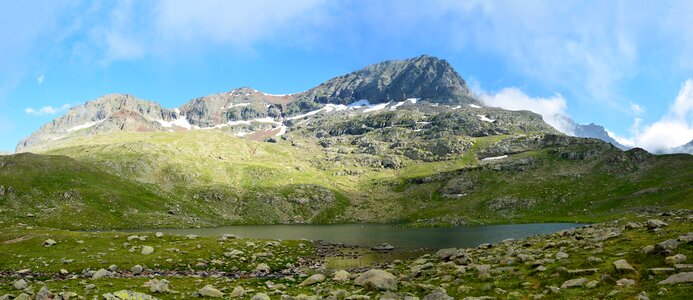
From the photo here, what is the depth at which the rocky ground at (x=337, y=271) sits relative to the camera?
69.8ft

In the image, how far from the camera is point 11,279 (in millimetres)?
36375

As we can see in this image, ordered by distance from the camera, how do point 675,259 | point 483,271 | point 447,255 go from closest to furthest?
point 675,259 → point 483,271 → point 447,255

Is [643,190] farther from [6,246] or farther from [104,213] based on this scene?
[104,213]

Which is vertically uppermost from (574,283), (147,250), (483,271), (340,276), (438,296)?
(574,283)

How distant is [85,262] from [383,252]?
149ft

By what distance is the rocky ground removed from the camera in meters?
21.3

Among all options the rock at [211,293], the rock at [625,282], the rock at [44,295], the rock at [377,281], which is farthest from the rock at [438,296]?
the rock at [44,295]

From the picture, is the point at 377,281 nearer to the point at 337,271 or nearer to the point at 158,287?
the point at 337,271

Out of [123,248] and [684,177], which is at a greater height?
[684,177]

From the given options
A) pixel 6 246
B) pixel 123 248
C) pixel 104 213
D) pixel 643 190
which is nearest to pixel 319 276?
pixel 123 248

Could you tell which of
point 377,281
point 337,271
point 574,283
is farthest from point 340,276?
point 574,283

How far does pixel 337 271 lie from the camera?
3884 cm

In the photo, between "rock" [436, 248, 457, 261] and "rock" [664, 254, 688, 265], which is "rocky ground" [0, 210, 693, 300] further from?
"rock" [436, 248, 457, 261]

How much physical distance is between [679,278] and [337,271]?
27.2m
